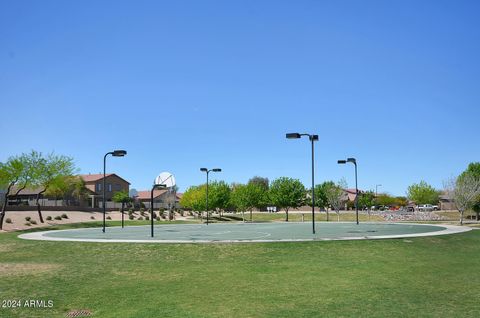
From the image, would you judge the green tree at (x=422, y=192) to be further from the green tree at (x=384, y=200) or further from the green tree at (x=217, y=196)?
the green tree at (x=217, y=196)

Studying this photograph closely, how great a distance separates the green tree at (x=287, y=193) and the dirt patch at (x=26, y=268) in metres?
63.8

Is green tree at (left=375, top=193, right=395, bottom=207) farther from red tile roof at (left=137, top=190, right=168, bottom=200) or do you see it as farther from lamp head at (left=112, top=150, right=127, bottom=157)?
lamp head at (left=112, top=150, right=127, bottom=157)

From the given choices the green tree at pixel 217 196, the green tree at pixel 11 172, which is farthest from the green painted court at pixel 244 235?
the green tree at pixel 217 196

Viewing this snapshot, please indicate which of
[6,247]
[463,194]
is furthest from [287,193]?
[6,247]

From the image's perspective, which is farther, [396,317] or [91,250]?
[91,250]

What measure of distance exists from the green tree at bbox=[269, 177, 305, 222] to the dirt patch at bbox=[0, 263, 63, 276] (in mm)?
63820

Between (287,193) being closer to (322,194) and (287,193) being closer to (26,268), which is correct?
(322,194)

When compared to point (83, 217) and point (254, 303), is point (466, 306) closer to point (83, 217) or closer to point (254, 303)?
point (254, 303)

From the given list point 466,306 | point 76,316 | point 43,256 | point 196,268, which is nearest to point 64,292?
point 76,316

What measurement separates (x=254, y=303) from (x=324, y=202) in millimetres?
80037

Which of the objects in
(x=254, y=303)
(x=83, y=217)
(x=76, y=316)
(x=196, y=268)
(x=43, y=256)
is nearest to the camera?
(x=76, y=316)

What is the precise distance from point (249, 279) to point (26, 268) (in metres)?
9.44

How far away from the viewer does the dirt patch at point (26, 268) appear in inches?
680

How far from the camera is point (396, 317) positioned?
1038 cm
